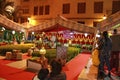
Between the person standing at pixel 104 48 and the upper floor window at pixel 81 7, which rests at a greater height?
the upper floor window at pixel 81 7

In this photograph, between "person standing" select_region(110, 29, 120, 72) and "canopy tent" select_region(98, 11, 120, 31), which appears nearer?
"person standing" select_region(110, 29, 120, 72)

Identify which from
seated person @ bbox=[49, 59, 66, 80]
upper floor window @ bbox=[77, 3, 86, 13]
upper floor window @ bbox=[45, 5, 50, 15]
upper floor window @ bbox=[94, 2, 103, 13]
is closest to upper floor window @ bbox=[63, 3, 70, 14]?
upper floor window @ bbox=[77, 3, 86, 13]

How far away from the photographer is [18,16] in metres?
32.0

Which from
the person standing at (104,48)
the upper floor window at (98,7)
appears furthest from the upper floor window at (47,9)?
the person standing at (104,48)

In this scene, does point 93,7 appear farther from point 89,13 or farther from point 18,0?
point 18,0

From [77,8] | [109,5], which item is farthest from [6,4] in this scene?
[109,5]

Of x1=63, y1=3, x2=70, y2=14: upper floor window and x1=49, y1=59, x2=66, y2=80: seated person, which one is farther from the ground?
x1=63, y1=3, x2=70, y2=14: upper floor window

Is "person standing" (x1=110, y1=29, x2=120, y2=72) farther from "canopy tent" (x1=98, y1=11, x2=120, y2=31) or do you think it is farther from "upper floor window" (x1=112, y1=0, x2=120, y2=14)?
"upper floor window" (x1=112, y1=0, x2=120, y2=14)

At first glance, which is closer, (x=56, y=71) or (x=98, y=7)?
(x=56, y=71)

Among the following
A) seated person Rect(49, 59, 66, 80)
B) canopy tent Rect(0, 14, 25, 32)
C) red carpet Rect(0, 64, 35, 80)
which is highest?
canopy tent Rect(0, 14, 25, 32)

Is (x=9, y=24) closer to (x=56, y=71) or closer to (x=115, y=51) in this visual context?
(x=115, y=51)

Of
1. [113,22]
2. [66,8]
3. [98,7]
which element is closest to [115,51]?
[113,22]

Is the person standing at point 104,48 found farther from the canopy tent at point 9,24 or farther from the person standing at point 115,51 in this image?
the canopy tent at point 9,24

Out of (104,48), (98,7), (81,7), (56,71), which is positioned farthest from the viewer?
(81,7)
